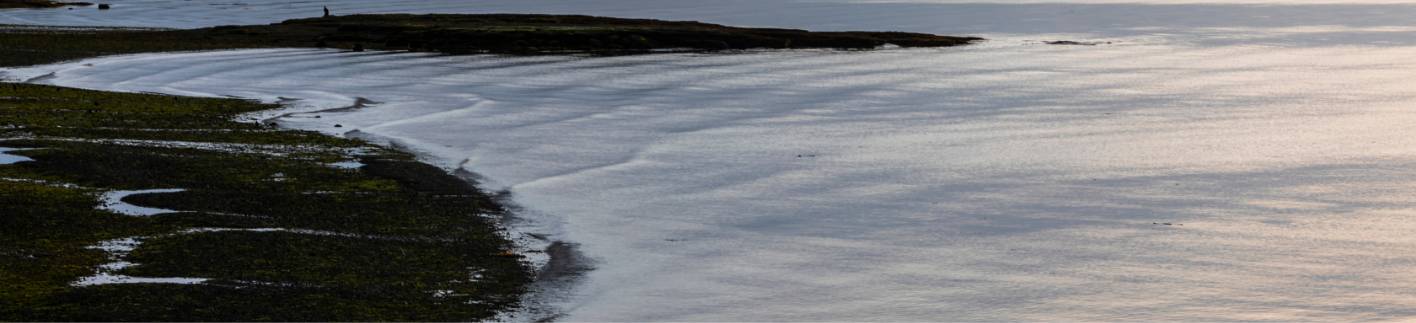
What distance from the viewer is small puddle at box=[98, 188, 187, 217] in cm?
1958

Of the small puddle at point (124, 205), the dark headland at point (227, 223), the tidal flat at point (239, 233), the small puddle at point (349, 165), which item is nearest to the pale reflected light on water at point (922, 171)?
the dark headland at point (227, 223)

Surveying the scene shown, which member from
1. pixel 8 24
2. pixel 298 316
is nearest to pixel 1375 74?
pixel 298 316

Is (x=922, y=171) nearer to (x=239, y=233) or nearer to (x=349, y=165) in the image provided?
(x=349, y=165)

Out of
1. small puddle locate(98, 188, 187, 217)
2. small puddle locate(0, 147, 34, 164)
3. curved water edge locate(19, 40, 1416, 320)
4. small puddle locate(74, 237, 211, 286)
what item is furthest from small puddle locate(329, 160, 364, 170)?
small puddle locate(74, 237, 211, 286)

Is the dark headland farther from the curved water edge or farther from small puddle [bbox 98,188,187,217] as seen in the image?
the curved water edge

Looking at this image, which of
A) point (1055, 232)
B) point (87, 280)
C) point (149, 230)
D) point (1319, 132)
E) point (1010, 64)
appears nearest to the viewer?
point (87, 280)

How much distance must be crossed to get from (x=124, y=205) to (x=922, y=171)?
497 inches

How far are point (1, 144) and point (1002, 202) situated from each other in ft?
51.5

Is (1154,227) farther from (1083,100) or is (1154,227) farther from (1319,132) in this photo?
(1083,100)

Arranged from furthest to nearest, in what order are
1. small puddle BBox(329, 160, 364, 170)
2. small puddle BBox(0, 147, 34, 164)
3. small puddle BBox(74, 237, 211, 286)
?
small puddle BBox(329, 160, 364, 170), small puddle BBox(0, 147, 34, 164), small puddle BBox(74, 237, 211, 286)

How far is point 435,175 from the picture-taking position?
2492 centimetres

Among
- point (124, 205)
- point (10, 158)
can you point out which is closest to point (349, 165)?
point (10, 158)

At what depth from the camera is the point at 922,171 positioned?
1054 inches

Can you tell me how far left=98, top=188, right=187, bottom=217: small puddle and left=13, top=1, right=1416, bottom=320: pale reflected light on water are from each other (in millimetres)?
4971
